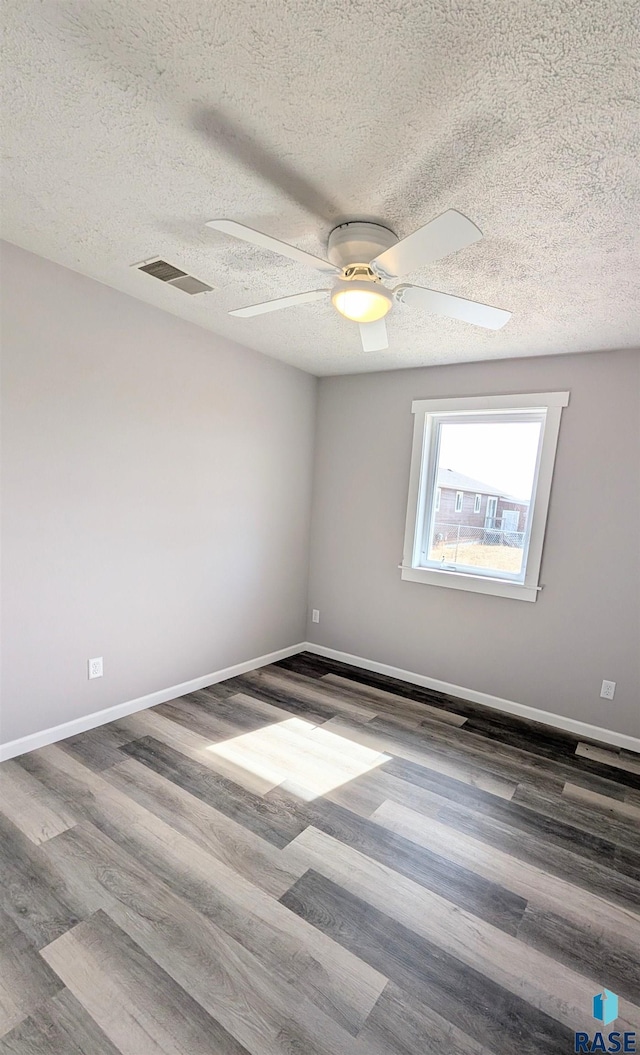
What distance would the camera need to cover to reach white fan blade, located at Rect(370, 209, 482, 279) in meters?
1.28

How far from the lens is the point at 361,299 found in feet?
5.78

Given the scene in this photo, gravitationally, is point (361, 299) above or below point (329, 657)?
above

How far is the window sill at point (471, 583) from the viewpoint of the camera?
10.8 ft

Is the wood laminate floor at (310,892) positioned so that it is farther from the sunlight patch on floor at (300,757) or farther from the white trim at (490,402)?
the white trim at (490,402)

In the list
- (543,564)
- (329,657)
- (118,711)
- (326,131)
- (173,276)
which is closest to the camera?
(326,131)

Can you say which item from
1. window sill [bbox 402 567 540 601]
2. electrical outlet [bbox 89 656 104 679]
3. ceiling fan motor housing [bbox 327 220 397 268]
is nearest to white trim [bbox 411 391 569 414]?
window sill [bbox 402 567 540 601]

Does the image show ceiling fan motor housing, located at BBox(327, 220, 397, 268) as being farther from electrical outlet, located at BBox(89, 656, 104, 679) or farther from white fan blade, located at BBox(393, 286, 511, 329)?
electrical outlet, located at BBox(89, 656, 104, 679)

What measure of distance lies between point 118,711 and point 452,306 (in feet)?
9.28

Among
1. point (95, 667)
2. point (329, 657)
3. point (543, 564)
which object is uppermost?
point (543, 564)

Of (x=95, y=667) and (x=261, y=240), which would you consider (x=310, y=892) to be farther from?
(x=261, y=240)

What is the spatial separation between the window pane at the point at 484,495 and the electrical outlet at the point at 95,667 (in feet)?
8.01

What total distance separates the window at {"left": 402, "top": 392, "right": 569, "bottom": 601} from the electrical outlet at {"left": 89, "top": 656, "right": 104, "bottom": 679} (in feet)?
7.38

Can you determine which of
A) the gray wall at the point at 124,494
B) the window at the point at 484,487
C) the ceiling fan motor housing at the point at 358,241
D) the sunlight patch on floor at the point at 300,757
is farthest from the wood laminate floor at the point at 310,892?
the ceiling fan motor housing at the point at 358,241

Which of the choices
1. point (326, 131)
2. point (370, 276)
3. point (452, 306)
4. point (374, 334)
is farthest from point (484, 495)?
point (326, 131)
